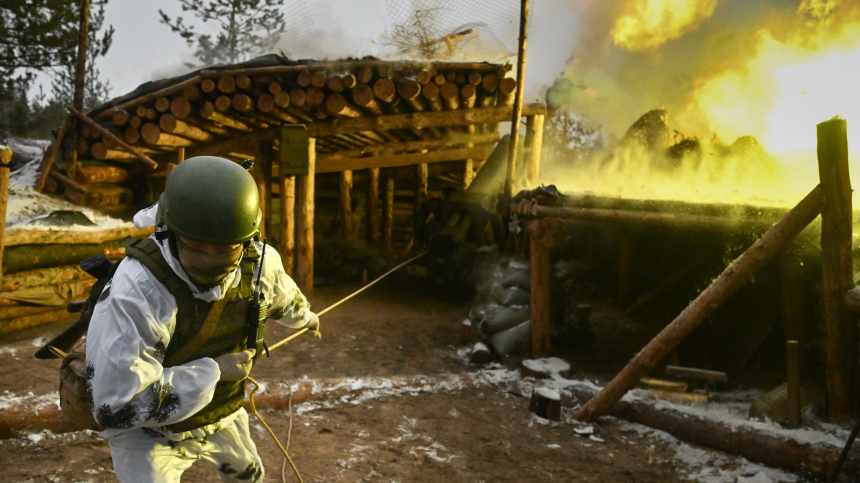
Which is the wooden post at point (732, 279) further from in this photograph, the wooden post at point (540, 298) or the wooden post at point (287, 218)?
the wooden post at point (287, 218)

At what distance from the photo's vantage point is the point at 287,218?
809cm

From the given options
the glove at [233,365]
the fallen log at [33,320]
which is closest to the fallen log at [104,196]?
the fallen log at [33,320]

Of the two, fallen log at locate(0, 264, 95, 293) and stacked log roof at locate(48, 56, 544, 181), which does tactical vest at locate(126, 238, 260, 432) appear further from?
stacked log roof at locate(48, 56, 544, 181)

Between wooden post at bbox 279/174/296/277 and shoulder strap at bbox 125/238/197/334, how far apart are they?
6406mm

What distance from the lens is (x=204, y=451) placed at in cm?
206

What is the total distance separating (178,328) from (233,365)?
0.80 feet

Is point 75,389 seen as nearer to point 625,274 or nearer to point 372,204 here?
point 625,274

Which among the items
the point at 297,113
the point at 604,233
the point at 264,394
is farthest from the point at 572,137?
the point at 264,394

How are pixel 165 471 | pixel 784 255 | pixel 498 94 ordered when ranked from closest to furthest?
1. pixel 165 471
2. pixel 784 255
3. pixel 498 94

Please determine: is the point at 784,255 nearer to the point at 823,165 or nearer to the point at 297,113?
the point at 823,165

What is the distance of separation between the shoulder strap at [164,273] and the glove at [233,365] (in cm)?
19

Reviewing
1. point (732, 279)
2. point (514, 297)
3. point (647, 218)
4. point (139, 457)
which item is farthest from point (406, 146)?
point (139, 457)

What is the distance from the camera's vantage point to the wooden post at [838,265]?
3830 mm

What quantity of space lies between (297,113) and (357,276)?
4.07 metres
